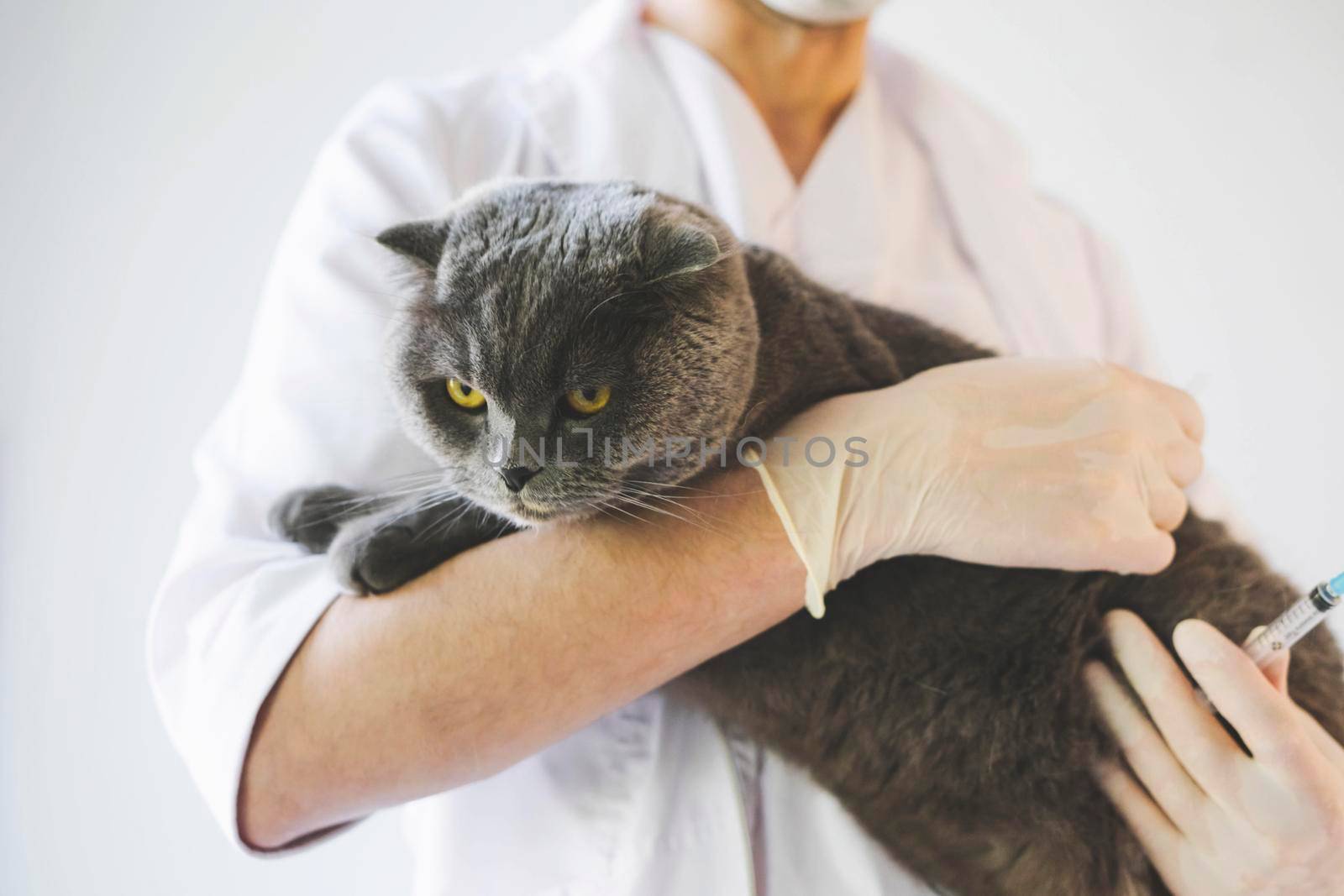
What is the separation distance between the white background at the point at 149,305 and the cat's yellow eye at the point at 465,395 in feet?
2.71

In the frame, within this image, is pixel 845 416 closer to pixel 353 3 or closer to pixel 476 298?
pixel 476 298

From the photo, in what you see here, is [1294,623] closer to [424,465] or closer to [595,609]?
[595,609]

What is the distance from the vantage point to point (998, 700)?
0.84m

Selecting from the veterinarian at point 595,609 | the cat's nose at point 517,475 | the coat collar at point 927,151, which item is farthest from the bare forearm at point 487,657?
the coat collar at point 927,151

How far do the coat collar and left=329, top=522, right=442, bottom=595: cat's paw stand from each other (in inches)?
20.3

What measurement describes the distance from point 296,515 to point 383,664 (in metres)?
0.23

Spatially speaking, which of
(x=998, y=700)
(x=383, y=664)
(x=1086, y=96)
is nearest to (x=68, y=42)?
(x=383, y=664)

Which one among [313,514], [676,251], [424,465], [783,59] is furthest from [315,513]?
[783,59]

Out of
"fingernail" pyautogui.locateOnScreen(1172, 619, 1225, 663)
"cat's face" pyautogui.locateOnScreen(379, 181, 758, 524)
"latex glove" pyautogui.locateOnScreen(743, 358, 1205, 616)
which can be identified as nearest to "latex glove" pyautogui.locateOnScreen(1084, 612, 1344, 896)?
"fingernail" pyautogui.locateOnScreen(1172, 619, 1225, 663)

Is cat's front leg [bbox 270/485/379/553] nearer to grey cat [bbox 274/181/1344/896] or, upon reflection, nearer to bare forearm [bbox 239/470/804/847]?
grey cat [bbox 274/181/1344/896]

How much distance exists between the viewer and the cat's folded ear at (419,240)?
0.71 m

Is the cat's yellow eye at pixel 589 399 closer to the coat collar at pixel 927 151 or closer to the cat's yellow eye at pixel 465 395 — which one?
the cat's yellow eye at pixel 465 395

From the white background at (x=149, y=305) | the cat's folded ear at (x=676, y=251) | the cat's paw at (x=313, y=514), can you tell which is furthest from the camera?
the white background at (x=149, y=305)

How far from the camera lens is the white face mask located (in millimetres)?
1063
